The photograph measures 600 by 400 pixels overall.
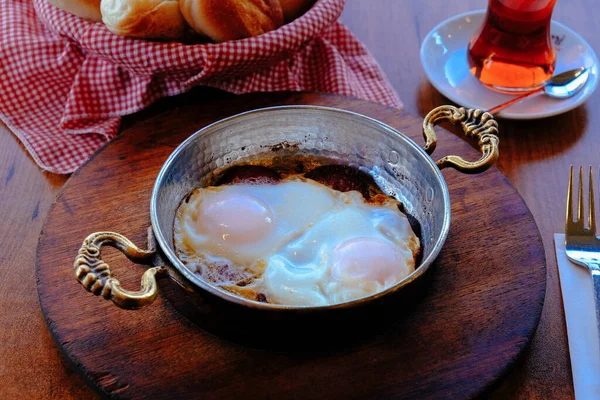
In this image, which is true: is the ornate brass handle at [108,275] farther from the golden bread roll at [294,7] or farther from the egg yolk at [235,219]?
the golden bread roll at [294,7]

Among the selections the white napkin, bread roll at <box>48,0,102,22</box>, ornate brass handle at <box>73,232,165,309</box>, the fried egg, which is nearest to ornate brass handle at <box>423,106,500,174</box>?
the fried egg

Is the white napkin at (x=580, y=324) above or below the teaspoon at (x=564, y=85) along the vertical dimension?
below

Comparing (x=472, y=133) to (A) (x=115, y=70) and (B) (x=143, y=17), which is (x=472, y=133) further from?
(A) (x=115, y=70)

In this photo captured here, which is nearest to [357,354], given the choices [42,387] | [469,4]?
[42,387]

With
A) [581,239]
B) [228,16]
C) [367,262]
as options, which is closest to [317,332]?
[367,262]

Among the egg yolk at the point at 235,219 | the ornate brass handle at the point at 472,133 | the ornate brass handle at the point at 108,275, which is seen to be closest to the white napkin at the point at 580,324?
the ornate brass handle at the point at 472,133

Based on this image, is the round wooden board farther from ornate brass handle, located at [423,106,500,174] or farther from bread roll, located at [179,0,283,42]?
bread roll, located at [179,0,283,42]

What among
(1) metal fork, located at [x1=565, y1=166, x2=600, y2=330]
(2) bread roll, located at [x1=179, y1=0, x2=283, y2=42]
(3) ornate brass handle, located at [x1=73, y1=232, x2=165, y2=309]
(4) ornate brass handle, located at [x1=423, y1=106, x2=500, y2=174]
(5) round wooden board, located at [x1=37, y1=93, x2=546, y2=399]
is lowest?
(5) round wooden board, located at [x1=37, y1=93, x2=546, y2=399]
